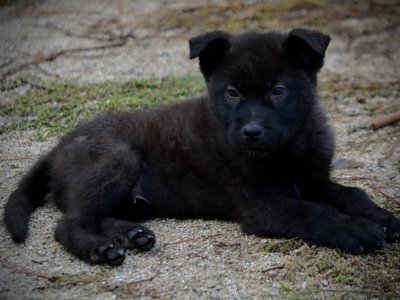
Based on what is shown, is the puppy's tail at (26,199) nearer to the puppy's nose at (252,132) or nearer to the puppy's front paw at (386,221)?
the puppy's nose at (252,132)

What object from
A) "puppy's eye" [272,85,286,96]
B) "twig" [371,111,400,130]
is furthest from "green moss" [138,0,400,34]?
"puppy's eye" [272,85,286,96]

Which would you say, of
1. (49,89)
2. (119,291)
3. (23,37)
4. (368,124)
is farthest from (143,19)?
(119,291)

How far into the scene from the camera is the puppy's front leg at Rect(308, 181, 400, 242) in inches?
156

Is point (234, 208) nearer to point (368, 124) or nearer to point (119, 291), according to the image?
point (119, 291)

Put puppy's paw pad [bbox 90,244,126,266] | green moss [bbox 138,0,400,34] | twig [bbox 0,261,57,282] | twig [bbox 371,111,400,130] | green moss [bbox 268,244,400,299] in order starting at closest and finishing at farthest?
green moss [bbox 268,244,400,299]
twig [bbox 0,261,57,282]
puppy's paw pad [bbox 90,244,126,266]
twig [bbox 371,111,400,130]
green moss [bbox 138,0,400,34]

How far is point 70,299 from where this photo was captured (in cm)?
336

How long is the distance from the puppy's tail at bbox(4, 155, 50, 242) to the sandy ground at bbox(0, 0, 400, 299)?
9cm

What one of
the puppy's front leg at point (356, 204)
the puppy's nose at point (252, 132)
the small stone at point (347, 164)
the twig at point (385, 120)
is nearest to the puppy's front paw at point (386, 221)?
the puppy's front leg at point (356, 204)

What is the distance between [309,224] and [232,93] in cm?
106

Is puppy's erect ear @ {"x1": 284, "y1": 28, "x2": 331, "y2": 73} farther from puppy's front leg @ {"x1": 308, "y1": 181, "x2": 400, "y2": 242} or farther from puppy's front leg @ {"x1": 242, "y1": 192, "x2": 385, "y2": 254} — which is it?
puppy's front leg @ {"x1": 242, "y1": 192, "x2": 385, "y2": 254}

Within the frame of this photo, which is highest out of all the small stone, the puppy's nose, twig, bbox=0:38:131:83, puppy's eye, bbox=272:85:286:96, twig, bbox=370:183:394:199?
puppy's eye, bbox=272:85:286:96

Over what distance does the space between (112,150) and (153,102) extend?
2267mm

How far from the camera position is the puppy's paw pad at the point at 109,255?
374cm

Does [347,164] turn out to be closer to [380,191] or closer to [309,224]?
[380,191]
